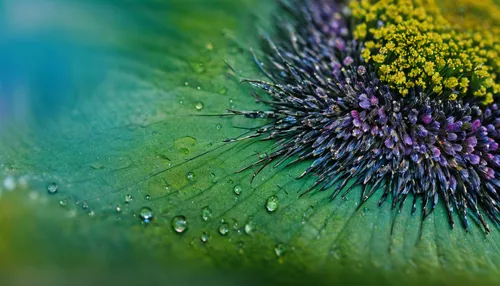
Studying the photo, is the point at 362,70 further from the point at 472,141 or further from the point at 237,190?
the point at 237,190

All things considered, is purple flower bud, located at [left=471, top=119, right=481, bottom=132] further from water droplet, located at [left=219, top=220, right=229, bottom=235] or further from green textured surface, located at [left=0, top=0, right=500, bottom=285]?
water droplet, located at [left=219, top=220, right=229, bottom=235]

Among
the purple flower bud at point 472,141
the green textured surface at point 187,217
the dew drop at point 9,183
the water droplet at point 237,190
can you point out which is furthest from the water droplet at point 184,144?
the purple flower bud at point 472,141

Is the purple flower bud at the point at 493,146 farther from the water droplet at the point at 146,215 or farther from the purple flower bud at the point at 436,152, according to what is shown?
the water droplet at the point at 146,215

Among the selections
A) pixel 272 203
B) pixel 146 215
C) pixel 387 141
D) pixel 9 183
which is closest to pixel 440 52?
pixel 387 141

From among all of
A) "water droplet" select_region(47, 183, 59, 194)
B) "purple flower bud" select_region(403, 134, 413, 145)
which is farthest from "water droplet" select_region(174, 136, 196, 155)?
"purple flower bud" select_region(403, 134, 413, 145)

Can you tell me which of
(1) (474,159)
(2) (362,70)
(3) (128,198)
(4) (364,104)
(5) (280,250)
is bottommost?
(5) (280,250)

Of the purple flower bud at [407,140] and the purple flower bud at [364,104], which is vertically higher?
the purple flower bud at [364,104]
